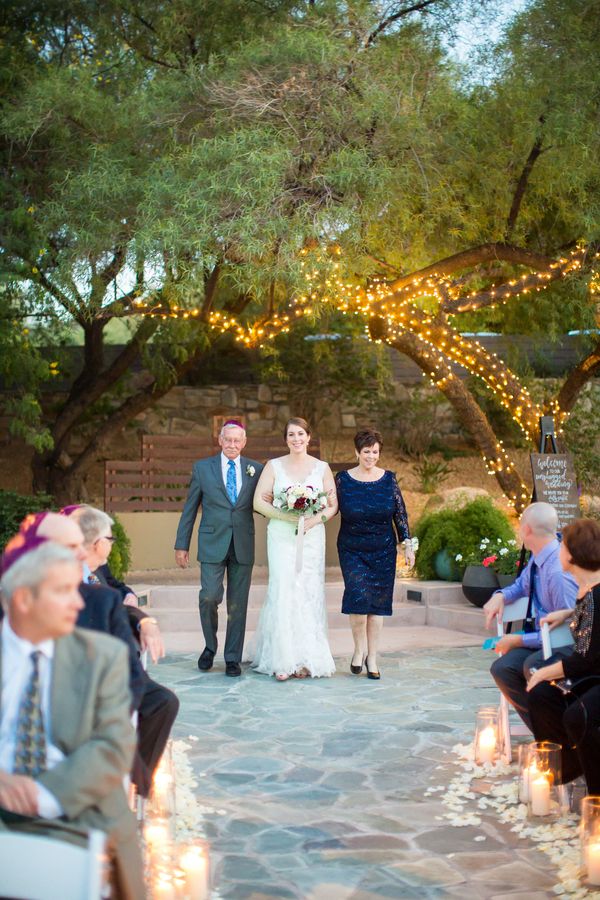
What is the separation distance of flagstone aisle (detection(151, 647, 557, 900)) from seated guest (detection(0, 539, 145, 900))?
1.25m

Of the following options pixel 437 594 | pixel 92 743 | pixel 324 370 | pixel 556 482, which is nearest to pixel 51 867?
pixel 92 743

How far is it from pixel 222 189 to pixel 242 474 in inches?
87.2

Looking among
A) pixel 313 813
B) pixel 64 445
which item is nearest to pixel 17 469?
pixel 64 445

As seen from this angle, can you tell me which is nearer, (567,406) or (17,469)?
(567,406)

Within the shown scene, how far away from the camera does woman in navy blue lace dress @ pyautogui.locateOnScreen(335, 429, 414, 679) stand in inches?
285

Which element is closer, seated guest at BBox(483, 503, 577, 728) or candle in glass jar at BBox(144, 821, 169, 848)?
candle in glass jar at BBox(144, 821, 169, 848)

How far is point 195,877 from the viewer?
3.11 metres

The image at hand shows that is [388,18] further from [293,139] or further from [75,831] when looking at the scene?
[75,831]

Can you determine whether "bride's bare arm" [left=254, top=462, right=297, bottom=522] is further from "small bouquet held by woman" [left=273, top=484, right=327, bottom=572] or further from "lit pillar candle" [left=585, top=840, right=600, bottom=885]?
"lit pillar candle" [left=585, top=840, right=600, bottom=885]

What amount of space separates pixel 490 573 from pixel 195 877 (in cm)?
638

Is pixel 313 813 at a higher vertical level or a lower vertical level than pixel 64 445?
lower

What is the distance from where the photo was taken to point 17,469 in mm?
15250

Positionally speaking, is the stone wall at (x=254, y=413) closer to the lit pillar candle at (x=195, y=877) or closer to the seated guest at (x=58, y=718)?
the lit pillar candle at (x=195, y=877)

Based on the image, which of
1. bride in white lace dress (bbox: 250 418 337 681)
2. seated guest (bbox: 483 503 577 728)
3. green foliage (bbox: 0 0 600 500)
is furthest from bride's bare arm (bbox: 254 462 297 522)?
seated guest (bbox: 483 503 577 728)
